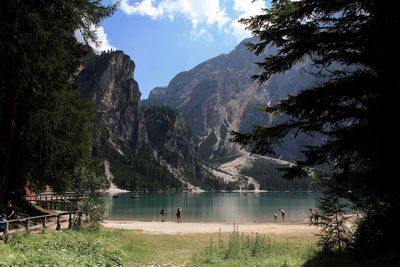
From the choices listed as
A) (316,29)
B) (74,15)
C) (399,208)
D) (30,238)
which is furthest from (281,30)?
(30,238)

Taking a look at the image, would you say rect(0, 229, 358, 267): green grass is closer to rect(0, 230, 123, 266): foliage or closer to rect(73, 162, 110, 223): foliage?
rect(0, 230, 123, 266): foliage

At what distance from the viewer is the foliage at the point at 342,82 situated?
8.51m

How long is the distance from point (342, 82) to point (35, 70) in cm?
1179

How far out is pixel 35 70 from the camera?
16156 millimetres

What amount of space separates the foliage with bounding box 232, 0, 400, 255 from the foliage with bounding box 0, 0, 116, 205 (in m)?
7.67

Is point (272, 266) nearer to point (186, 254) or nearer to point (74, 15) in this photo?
point (186, 254)

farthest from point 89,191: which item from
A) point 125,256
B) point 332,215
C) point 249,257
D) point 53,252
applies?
point 332,215

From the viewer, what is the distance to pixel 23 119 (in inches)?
800

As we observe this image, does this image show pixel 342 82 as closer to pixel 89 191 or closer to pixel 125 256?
pixel 125 256

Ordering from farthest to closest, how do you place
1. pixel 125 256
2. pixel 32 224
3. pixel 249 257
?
1. pixel 32 224
2. pixel 249 257
3. pixel 125 256

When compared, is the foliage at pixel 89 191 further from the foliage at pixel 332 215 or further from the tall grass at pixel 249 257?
the foliage at pixel 332 215

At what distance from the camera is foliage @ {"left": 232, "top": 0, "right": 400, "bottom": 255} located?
27.9 ft

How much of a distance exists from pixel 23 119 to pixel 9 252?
28.0 feet

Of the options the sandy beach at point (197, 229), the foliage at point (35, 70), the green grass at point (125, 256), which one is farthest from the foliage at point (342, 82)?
the sandy beach at point (197, 229)
